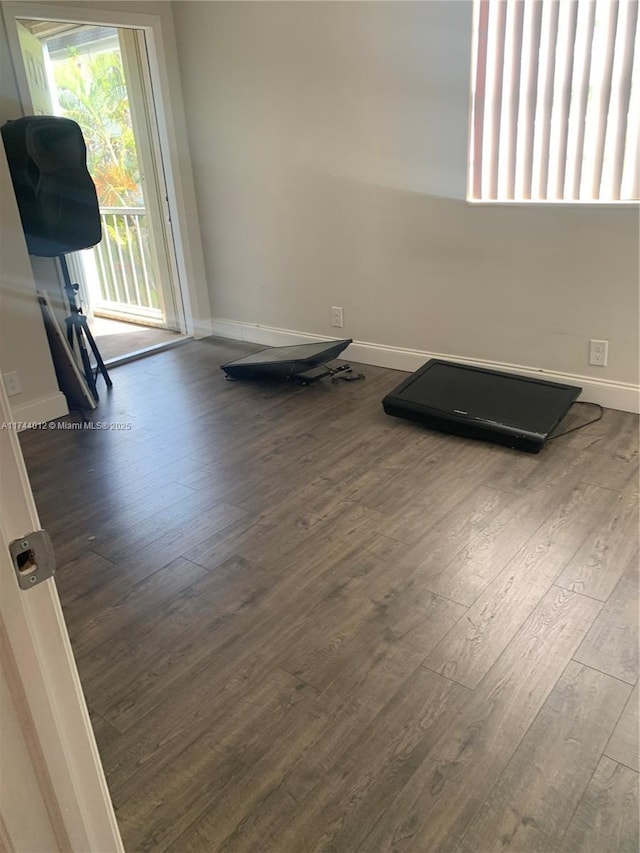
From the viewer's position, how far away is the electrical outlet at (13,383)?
3.22m

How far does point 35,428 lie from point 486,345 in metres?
2.42

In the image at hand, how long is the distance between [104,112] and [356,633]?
456 centimetres

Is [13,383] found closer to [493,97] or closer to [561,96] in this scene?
[493,97]

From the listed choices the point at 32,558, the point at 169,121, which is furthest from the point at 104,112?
the point at 32,558

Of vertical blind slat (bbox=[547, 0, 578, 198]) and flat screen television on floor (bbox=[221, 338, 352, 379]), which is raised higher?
vertical blind slat (bbox=[547, 0, 578, 198])

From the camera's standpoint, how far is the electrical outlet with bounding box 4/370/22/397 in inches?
127

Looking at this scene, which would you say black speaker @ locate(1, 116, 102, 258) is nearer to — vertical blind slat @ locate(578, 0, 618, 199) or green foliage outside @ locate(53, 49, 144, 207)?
green foliage outside @ locate(53, 49, 144, 207)

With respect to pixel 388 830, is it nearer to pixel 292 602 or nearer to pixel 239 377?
pixel 292 602

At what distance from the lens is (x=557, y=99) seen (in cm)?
288

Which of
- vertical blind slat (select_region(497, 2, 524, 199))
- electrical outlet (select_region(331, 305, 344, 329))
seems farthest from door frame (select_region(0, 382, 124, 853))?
electrical outlet (select_region(331, 305, 344, 329))

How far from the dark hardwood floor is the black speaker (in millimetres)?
1077

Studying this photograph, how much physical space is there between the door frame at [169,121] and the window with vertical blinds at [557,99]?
6.81 ft

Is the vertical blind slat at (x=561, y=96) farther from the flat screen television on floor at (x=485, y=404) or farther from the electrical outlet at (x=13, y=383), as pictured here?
the electrical outlet at (x=13, y=383)

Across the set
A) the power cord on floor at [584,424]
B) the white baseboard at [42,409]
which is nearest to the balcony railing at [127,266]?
the white baseboard at [42,409]
